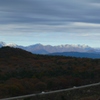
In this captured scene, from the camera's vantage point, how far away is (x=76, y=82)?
29.8 metres

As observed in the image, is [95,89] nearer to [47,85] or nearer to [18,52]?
[47,85]

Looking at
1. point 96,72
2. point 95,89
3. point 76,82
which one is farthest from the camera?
point 96,72

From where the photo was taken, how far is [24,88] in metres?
24.4

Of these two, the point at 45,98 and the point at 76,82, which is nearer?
the point at 45,98

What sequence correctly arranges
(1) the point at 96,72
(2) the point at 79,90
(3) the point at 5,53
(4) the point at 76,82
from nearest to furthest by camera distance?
(2) the point at 79,90
(4) the point at 76,82
(1) the point at 96,72
(3) the point at 5,53

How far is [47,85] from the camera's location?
2717 centimetres

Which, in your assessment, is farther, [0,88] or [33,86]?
[33,86]

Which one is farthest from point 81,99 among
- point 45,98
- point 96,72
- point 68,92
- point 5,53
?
point 5,53

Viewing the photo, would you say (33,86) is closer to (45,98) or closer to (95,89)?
(95,89)

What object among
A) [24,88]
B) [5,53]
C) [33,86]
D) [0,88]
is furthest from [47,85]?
[5,53]

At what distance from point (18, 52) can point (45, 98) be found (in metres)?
55.0

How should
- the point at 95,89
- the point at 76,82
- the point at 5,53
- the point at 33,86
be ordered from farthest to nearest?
the point at 5,53 → the point at 76,82 → the point at 33,86 → the point at 95,89

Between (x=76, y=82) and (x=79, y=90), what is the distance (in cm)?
926

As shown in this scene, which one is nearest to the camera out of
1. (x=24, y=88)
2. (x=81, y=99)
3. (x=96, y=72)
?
(x=81, y=99)
